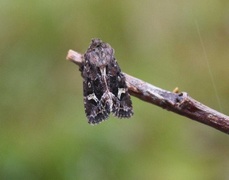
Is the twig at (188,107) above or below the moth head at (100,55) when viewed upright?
below

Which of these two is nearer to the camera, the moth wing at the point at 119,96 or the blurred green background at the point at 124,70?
the moth wing at the point at 119,96

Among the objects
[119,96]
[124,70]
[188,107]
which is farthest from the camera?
[124,70]

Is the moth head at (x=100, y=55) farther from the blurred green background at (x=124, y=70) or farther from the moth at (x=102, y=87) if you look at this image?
the blurred green background at (x=124, y=70)

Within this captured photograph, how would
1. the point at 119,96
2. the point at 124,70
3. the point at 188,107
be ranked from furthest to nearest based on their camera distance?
the point at 124,70 → the point at 119,96 → the point at 188,107

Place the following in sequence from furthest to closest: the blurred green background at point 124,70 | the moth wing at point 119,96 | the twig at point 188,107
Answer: the blurred green background at point 124,70 < the moth wing at point 119,96 < the twig at point 188,107

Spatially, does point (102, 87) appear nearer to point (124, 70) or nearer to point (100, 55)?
point (100, 55)

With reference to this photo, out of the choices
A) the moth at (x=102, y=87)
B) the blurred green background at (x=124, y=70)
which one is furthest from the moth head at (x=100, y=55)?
the blurred green background at (x=124, y=70)

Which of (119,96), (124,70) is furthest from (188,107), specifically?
(124,70)
